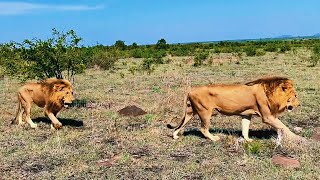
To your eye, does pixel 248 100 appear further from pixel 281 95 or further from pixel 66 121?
pixel 66 121

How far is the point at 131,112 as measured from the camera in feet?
38.6

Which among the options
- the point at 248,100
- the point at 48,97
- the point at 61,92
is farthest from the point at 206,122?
the point at 48,97

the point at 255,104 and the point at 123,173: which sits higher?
the point at 255,104

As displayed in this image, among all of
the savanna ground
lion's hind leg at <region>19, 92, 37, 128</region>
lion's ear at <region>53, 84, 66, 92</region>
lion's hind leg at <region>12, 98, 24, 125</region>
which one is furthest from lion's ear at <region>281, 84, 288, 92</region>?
lion's hind leg at <region>12, 98, 24, 125</region>

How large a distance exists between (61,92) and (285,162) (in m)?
5.27

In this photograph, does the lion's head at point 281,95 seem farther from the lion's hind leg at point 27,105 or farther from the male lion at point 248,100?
the lion's hind leg at point 27,105

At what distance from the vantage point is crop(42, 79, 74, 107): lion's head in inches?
382

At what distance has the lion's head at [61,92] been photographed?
31.8 ft

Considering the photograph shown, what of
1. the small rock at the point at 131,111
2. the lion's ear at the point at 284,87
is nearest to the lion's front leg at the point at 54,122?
the small rock at the point at 131,111

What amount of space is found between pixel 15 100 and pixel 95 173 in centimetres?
938

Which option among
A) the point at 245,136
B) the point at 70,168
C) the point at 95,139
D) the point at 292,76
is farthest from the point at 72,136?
the point at 292,76

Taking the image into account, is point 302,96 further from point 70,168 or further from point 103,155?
point 70,168

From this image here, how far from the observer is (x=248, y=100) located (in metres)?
8.31

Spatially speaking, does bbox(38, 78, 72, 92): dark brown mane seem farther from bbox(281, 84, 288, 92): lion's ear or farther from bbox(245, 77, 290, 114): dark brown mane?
bbox(281, 84, 288, 92): lion's ear
